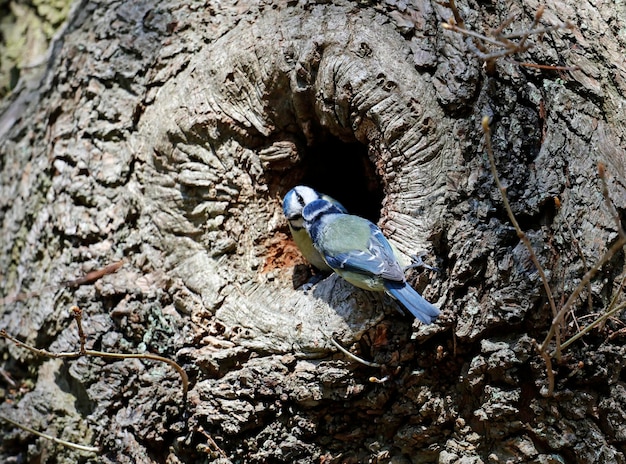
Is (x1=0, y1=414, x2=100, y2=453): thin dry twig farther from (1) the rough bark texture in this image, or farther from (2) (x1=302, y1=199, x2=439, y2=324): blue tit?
(2) (x1=302, y1=199, x2=439, y2=324): blue tit

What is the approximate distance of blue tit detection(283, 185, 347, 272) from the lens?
2986 mm

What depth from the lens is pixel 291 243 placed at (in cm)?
316

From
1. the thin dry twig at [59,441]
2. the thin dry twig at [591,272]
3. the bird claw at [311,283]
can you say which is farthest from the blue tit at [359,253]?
the thin dry twig at [59,441]

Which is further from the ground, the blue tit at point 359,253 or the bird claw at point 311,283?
the blue tit at point 359,253

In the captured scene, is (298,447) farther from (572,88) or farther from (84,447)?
(572,88)

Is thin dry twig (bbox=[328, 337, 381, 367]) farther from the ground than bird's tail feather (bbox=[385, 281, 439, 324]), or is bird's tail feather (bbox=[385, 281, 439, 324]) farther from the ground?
bird's tail feather (bbox=[385, 281, 439, 324])

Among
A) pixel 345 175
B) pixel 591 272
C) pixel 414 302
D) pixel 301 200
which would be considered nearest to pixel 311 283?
pixel 301 200

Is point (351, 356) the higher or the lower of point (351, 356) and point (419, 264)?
the lower

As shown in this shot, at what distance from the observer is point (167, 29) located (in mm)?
3045

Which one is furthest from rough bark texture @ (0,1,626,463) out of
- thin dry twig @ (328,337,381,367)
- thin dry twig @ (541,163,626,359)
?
thin dry twig @ (541,163,626,359)

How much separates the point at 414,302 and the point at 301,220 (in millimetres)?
913

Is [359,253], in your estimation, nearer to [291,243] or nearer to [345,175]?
[291,243]

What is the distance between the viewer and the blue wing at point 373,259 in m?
2.28

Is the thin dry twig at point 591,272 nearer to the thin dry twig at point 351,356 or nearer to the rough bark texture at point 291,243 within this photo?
the rough bark texture at point 291,243
